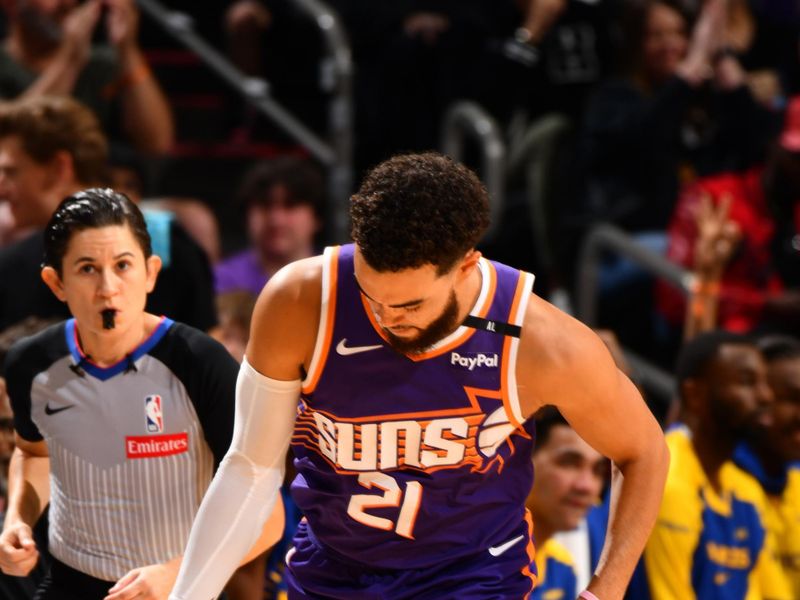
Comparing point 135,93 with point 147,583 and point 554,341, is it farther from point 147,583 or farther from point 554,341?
point 554,341

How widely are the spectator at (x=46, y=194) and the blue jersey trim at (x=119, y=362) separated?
0.97 metres

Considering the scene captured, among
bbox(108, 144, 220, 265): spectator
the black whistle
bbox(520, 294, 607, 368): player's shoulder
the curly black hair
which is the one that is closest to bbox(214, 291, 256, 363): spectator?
bbox(108, 144, 220, 265): spectator

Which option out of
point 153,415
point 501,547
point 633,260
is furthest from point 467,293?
point 633,260

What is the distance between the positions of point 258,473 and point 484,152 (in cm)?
352

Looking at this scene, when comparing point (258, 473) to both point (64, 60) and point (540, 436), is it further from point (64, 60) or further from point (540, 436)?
point (64, 60)

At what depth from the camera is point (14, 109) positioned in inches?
Result: 160

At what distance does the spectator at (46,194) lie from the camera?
404cm

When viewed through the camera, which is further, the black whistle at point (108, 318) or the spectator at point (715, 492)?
the spectator at point (715, 492)

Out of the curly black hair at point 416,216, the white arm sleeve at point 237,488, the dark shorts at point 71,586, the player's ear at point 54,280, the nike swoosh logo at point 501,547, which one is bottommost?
the dark shorts at point 71,586

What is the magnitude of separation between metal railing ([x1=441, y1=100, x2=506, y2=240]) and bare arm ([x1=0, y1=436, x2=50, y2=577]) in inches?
119

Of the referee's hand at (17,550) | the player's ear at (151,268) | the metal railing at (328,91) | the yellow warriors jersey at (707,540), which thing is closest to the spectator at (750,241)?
the yellow warriors jersey at (707,540)

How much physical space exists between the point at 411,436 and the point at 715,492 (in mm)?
2187

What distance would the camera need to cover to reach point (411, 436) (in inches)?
106

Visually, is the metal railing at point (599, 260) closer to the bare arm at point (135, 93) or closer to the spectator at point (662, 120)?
the spectator at point (662, 120)
